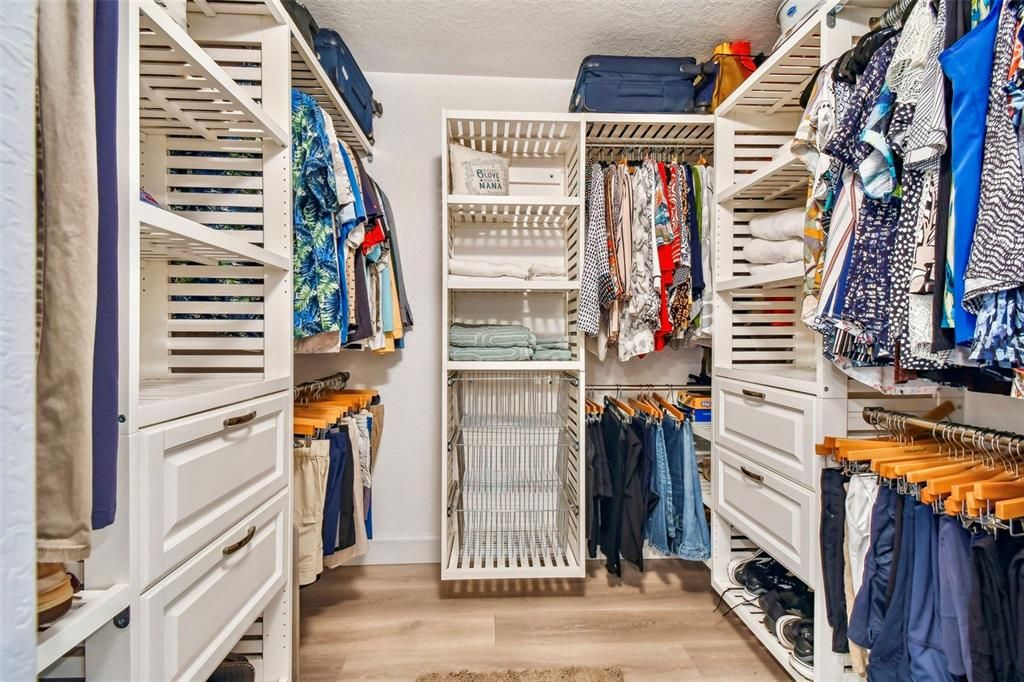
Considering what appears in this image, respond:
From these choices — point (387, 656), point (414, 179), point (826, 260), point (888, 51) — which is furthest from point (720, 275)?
point (387, 656)

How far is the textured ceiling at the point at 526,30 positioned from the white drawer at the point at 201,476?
1.63 m

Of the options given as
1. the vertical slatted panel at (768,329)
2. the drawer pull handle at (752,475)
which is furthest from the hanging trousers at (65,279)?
the vertical slatted panel at (768,329)

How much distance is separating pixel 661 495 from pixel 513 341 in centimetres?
91

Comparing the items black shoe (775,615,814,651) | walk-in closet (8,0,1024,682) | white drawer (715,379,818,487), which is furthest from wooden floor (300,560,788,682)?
white drawer (715,379,818,487)

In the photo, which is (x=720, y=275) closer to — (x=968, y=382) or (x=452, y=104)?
(x=968, y=382)

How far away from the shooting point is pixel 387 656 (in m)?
1.73

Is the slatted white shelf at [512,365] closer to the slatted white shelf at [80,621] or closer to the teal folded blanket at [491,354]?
the teal folded blanket at [491,354]

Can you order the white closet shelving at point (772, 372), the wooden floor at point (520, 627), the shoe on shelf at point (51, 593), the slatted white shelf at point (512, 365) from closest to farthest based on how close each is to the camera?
the shoe on shelf at point (51, 593) < the white closet shelving at point (772, 372) < the wooden floor at point (520, 627) < the slatted white shelf at point (512, 365)

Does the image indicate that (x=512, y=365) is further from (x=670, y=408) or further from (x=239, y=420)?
(x=239, y=420)

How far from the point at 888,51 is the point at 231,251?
5.30 feet

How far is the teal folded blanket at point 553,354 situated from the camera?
2072mm

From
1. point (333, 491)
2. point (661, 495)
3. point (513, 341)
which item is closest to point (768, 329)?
point (661, 495)

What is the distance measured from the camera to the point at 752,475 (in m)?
1.76

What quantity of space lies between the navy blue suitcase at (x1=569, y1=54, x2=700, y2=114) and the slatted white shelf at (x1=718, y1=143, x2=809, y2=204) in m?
0.45
